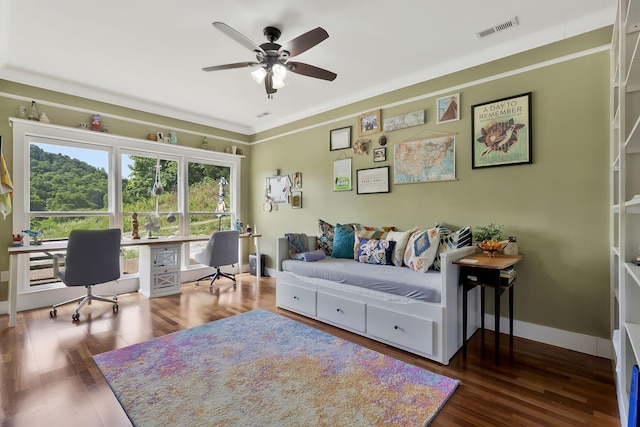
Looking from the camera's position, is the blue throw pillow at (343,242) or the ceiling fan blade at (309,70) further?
the blue throw pillow at (343,242)

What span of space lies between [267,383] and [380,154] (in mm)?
2739

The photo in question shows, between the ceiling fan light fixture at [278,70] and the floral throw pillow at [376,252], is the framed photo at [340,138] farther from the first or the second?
the ceiling fan light fixture at [278,70]

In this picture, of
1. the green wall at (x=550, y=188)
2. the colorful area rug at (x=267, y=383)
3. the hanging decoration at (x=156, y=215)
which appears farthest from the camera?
the hanging decoration at (x=156, y=215)

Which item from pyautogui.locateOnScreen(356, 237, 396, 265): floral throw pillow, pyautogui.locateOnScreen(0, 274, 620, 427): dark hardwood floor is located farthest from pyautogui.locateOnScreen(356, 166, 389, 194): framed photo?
pyautogui.locateOnScreen(0, 274, 620, 427): dark hardwood floor

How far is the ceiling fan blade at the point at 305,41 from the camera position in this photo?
210 centimetres

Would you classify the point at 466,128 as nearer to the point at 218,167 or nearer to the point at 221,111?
the point at 221,111

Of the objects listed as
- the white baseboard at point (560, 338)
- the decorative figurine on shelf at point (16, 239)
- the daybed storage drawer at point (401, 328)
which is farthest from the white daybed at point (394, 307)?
the decorative figurine on shelf at point (16, 239)

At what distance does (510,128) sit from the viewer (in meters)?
2.74

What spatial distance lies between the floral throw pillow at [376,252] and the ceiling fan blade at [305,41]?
1959 mm

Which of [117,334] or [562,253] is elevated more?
[562,253]

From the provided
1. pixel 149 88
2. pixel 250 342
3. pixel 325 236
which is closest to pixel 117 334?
pixel 250 342

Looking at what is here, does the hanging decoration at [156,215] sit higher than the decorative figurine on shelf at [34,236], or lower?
higher

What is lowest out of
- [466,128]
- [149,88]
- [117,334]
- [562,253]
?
[117,334]

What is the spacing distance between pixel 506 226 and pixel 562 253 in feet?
1.50
